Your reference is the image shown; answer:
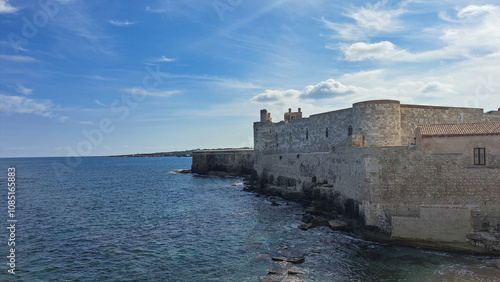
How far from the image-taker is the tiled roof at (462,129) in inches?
658

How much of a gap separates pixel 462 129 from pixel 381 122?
577 cm

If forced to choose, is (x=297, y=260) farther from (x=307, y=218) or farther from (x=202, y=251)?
(x=307, y=218)

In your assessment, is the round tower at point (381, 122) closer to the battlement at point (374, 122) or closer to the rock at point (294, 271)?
the battlement at point (374, 122)

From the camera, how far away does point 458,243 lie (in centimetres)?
1603

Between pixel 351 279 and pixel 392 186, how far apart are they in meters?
6.49

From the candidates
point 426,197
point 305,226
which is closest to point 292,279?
point 305,226

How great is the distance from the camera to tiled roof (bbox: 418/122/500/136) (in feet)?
54.8

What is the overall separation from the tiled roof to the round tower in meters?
4.33

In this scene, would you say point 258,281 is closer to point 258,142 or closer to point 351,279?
point 351,279

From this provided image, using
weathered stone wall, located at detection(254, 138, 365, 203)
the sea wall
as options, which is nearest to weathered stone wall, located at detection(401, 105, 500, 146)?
weathered stone wall, located at detection(254, 138, 365, 203)

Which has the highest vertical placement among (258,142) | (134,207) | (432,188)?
(258,142)

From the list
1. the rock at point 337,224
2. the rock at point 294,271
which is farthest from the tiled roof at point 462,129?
the rock at point 294,271

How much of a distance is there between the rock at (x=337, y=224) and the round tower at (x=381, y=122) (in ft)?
19.5

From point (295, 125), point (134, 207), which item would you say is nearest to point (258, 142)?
point (295, 125)
